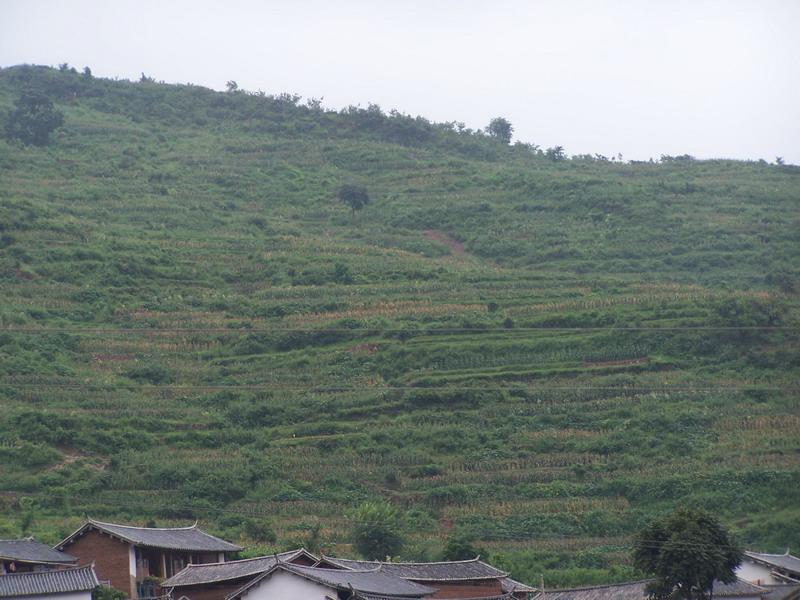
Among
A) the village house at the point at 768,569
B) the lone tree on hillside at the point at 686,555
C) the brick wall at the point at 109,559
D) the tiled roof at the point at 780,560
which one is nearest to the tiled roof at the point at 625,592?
the lone tree on hillside at the point at 686,555

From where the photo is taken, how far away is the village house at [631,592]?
36.9m

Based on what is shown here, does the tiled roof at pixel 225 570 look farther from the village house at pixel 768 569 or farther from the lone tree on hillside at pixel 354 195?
the lone tree on hillside at pixel 354 195

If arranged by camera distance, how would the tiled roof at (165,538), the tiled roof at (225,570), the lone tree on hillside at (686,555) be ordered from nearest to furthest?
the lone tree on hillside at (686,555) < the tiled roof at (225,570) < the tiled roof at (165,538)

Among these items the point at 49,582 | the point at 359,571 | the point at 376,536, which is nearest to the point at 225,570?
the point at 359,571

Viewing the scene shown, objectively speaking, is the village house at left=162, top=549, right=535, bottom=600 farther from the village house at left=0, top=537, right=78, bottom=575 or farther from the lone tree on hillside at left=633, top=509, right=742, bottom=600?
the lone tree on hillside at left=633, top=509, right=742, bottom=600

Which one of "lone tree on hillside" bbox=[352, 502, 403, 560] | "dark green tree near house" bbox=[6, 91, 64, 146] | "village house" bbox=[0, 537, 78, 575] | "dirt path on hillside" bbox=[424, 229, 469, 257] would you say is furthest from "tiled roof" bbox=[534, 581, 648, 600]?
"dark green tree near house" bbox=[6, 91, 64, 146]

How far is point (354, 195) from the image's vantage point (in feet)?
293

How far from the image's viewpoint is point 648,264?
7712cm

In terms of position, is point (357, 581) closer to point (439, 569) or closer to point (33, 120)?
point (439, 569)

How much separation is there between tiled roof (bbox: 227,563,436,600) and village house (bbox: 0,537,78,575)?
17.2 ft

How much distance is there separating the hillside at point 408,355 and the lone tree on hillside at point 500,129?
24.4 metres

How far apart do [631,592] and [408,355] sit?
24.7 metres

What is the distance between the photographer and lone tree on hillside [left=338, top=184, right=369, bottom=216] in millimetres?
89062

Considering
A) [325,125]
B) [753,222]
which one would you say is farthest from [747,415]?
[325,125]
